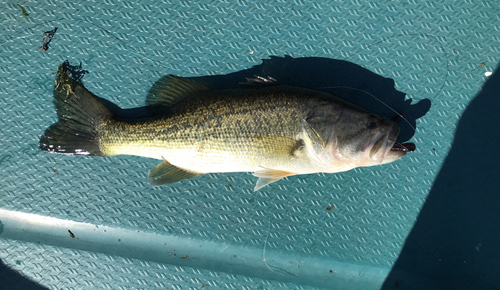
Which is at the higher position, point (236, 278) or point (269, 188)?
point (269, 188)

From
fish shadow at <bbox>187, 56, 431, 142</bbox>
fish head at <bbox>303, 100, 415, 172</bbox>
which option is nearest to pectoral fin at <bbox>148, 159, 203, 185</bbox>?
fish shadow at <bbox>187, 56, 431, 142</bbox>

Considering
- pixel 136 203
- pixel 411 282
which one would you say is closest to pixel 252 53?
pixel 136 203

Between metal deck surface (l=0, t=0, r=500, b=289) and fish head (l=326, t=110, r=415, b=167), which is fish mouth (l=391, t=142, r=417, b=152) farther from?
metal deck surface (l=0, t=0, r=500, b=289)

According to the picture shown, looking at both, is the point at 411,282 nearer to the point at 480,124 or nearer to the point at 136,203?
the point at 480,124

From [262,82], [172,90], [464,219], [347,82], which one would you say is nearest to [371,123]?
[347,82]

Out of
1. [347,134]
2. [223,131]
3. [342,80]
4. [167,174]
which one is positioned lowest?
[167,174]

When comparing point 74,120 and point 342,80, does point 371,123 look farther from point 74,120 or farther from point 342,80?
point 74,120

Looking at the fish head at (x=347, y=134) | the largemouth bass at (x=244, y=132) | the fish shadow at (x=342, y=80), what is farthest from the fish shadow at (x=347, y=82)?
the fish head at (x=347, y=134)
